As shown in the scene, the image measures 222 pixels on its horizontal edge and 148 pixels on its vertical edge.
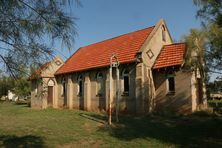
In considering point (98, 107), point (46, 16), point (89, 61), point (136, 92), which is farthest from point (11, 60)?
point (89, 61)

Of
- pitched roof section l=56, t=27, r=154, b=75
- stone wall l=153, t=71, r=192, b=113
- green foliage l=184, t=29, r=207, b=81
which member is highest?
pitched roof section l=56, t=27, r=154, b=75

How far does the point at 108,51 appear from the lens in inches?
1276

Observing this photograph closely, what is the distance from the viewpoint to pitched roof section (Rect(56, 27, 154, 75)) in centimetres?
2870

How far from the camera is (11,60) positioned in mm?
7637

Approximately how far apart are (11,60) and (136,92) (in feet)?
64.1

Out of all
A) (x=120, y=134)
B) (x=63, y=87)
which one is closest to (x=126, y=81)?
(x=120, y=134)

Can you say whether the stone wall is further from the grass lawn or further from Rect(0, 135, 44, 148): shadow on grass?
Rect(0, 135, 44, 148): shadow on grass

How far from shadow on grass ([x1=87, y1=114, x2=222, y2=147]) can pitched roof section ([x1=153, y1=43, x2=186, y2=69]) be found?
211 inches

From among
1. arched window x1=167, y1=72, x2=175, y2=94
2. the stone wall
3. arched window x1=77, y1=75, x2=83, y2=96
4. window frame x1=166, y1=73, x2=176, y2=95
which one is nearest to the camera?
the stone wall

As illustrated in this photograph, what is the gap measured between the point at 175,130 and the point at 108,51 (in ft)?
53.3

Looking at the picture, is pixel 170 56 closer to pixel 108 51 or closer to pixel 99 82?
pixel 108 51

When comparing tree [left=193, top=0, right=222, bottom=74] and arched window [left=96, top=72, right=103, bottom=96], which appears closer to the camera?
tree [left=193, top=0, right=222, bottom=74]

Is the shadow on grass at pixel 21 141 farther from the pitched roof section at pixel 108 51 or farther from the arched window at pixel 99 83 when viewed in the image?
the arched window at pixel 99 83

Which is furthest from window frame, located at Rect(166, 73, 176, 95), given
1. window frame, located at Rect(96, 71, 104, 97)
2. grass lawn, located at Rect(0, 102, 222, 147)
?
window frame, located at Rect(96, 71, 104, 97)
